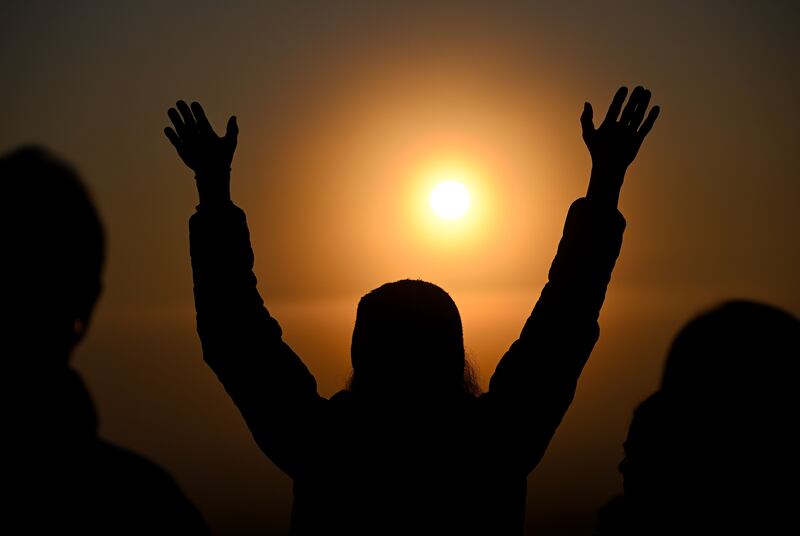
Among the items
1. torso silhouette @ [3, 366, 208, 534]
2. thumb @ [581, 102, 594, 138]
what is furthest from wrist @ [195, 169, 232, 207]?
torso silhouette @ [3, 366, 208, 534]

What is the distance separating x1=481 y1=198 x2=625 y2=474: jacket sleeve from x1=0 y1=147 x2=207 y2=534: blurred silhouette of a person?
2.91 ft

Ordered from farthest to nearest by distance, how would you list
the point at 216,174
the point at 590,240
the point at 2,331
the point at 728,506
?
the point at 216,174 → the point at 590,240 → the point at 728,506 → the point at 2,331

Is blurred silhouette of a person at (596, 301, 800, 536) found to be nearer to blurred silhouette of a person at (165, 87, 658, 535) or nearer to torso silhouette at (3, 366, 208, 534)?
blurred silhouette of a person at (165, 87, 658, 535)

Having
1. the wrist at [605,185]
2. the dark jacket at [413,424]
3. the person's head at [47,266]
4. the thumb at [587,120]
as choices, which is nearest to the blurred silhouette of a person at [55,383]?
the person's head at [47,266]

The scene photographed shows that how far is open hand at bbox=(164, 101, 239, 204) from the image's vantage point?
2.38 meters

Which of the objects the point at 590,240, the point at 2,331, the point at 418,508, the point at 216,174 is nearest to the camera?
the point at 2,331

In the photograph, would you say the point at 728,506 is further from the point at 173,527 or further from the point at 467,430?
the point at 173,527

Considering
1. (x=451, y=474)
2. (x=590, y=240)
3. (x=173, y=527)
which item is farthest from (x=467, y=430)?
(x=173, y=527)

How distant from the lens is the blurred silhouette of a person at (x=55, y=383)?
126 centimetres

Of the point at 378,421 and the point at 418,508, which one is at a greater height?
the point at 378,421

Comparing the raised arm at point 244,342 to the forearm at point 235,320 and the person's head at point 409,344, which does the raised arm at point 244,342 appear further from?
the person's head at point 409,344

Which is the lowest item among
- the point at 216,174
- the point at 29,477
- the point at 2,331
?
the point at 29,477

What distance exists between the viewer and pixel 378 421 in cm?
203

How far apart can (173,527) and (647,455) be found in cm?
97
